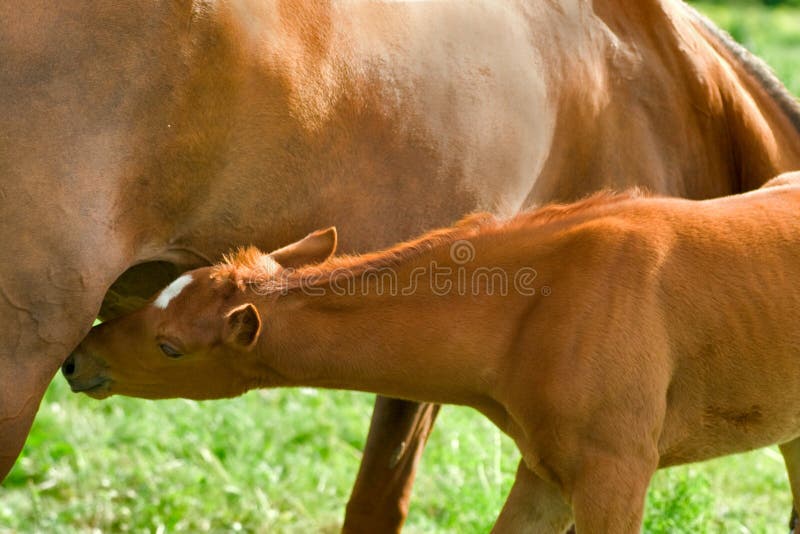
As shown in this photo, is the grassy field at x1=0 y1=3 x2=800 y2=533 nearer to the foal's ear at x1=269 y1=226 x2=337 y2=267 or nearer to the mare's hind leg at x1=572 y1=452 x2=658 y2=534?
the mare's hind leg at x1=572 y1=452 x2=658 y2=534

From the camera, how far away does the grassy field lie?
195 inches

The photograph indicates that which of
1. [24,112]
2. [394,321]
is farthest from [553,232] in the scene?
[24,112]

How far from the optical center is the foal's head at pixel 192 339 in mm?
3080

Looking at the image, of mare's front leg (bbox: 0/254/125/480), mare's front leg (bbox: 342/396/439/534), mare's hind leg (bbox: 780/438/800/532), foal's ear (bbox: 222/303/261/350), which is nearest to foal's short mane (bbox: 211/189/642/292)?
foal's ear (bbox: 222/303/261/350)

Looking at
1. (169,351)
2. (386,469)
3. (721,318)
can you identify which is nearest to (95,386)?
(169,351)

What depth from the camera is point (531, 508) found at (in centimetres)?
339

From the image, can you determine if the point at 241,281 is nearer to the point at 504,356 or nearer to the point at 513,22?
the point at 504,356

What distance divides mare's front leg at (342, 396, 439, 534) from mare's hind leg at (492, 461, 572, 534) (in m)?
0.82

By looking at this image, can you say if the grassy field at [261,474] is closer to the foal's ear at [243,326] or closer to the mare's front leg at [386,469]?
the mare's front leg at [386,469]

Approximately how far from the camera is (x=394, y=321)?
10.3 ft

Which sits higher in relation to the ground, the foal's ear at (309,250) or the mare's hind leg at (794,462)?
the foal's ear at (309,250)

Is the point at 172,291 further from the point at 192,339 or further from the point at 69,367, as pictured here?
the point at 69,367

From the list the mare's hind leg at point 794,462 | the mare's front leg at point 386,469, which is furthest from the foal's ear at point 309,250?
the mare's hind leg at point 794,462

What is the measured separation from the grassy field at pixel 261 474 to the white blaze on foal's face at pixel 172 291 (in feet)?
6.70
